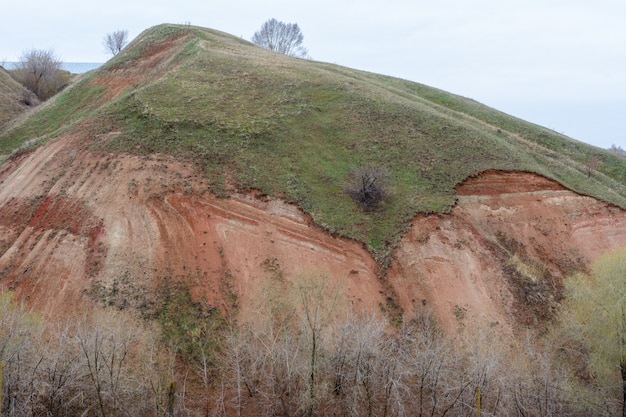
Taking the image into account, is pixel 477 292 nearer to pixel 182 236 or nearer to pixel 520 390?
pixel 520 390

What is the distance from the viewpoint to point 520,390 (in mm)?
13156

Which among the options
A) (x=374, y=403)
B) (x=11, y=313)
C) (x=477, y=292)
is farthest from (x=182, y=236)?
(x=477, y=292)

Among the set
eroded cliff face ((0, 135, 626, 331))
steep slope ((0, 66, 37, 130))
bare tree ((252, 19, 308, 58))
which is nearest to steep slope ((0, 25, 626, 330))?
eroded cliff face ((0, 135, 626, 331))

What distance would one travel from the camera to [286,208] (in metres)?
19.6

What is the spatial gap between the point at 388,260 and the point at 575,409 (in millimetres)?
8237

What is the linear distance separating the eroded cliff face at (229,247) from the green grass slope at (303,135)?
122 centimetres

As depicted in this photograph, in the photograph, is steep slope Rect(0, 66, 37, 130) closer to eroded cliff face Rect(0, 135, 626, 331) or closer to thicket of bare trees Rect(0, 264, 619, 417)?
eroded cliff face Rect(0, 135, 626, 331)

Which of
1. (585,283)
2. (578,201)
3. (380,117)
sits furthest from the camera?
(380,117)

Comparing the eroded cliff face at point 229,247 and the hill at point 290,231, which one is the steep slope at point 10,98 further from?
the eroded cliff face at point 229,247

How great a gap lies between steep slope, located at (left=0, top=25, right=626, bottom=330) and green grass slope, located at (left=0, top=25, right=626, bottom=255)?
0.42 feet

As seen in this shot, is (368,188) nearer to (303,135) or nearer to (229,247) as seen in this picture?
(303,135)

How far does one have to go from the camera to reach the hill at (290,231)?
48.0 ft

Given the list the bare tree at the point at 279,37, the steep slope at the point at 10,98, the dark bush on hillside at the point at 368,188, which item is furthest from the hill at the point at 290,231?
the bare tree at the point at 279,37

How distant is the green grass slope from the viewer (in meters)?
20.9
